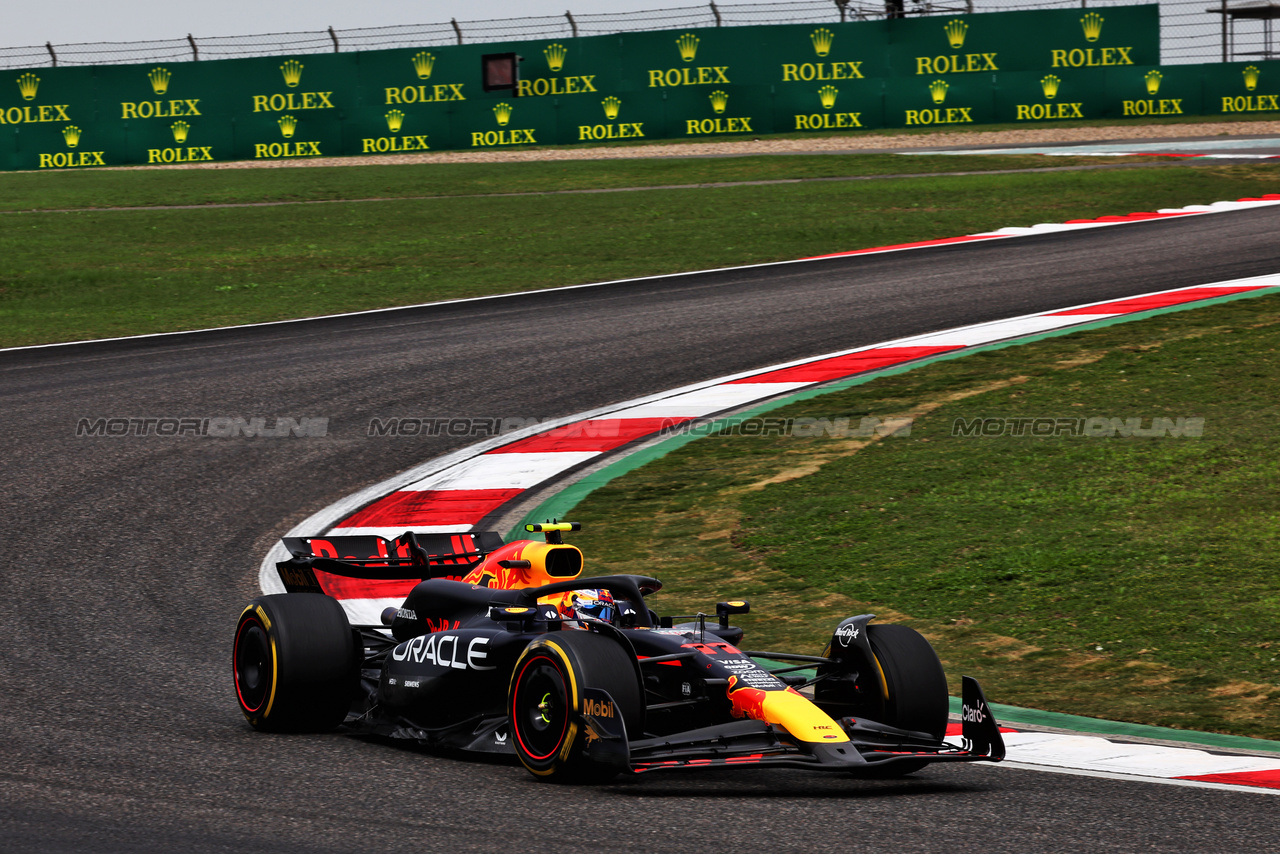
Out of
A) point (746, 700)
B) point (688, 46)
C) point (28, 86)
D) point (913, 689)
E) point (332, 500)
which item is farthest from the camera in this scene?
point (28, 86)

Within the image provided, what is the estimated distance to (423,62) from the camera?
33250mm

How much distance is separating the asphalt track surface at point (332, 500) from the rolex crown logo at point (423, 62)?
18.2 meters

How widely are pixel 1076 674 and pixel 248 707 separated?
332cm

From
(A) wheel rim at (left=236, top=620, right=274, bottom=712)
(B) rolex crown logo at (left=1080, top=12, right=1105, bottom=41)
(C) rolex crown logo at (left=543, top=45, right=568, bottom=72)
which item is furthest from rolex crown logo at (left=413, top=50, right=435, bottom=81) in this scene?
(A) wheel rim at (left=236, top=620, right=274, bottom=712)

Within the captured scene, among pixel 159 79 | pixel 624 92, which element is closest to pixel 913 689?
pixel 624 92

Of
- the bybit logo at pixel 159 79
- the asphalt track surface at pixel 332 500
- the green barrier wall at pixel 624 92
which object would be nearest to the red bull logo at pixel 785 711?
the asphalt track surface at pixel 332 500

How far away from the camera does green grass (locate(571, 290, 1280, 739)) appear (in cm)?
600

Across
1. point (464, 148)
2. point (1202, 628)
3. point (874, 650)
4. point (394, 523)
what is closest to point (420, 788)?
point (874, 650)

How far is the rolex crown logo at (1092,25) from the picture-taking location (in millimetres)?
32406

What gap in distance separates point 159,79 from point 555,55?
917 centimetres

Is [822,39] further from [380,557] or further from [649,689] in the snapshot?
[649,689]

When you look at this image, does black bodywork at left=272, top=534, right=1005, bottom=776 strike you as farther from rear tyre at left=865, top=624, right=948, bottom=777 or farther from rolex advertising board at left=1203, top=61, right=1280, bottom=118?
rolex advertising board at left=1203, top=61, right=1280, bottom=118

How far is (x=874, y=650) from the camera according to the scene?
504cm

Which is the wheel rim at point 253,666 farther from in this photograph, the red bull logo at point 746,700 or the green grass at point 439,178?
the green grass at point 439,178
